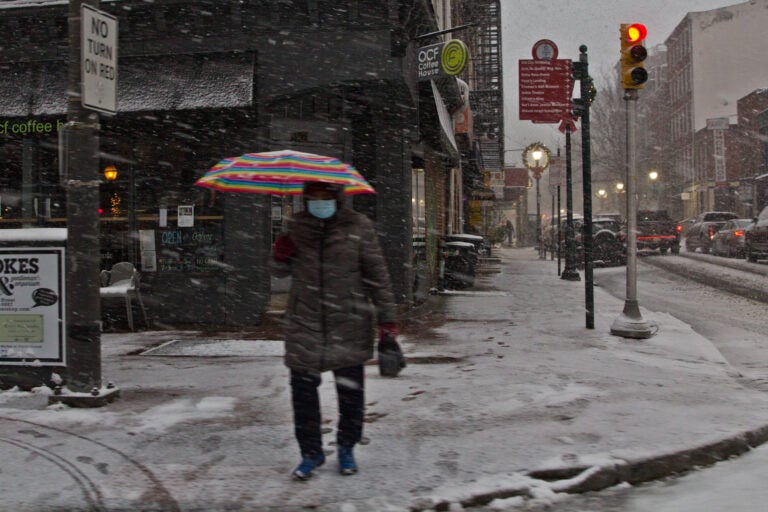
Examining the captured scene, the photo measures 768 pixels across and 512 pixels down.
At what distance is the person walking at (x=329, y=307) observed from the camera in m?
4.27

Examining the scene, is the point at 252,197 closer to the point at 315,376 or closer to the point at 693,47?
the point at 315,376

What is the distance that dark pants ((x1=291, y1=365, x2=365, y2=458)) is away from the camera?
4.30 metres

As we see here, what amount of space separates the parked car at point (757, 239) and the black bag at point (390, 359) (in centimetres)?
2271

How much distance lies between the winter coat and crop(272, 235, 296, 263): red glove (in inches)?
1.2

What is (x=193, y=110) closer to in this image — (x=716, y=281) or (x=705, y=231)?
(x=716, y=281)

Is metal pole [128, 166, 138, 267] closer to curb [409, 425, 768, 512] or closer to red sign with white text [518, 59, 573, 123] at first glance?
red sign with white text [518, 59, 573, 123]

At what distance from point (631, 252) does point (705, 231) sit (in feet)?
84.4

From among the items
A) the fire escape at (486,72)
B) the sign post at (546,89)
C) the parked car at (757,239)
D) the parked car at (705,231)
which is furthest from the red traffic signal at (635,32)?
the parked car at (705,231)

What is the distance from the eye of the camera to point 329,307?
429cm

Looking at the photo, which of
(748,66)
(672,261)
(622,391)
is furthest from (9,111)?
(748,66)

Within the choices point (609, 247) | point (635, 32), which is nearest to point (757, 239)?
point (609, 247)

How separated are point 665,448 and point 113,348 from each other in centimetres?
637

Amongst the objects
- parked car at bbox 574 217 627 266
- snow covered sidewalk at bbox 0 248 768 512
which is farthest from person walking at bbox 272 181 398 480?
parked car at bbox 574 217 627 266

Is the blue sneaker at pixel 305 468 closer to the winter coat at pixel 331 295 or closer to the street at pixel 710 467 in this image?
the winter coat at pixel 331 295
